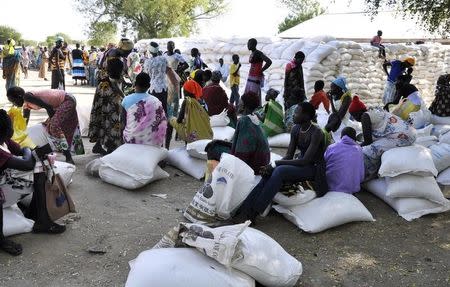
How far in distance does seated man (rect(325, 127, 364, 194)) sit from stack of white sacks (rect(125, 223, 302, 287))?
4.84ft

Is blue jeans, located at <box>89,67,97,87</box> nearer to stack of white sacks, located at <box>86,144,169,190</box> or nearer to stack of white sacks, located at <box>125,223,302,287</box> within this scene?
stack of white sacks, located at <box>86,144,169,190</box>

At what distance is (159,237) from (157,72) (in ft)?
10.3

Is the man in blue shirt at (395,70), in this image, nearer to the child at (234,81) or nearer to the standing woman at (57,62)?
the child at (234,81)

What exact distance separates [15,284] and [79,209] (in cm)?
125

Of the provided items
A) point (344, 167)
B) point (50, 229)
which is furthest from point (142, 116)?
point (344, 167)

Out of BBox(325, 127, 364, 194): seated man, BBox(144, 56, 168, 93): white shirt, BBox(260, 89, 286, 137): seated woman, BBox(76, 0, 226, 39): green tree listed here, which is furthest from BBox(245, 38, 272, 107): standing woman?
BBox(76, 0, 226, 39): green tree

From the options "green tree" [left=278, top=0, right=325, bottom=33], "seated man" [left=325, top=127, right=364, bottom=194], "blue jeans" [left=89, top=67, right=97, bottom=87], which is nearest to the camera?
"seated man" [left=325, top=127, right=364, bottom=194]

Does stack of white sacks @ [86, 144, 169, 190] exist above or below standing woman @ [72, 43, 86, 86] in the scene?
above

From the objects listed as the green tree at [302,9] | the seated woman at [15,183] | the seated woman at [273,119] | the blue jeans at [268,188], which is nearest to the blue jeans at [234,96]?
the seated woman at [273,119]

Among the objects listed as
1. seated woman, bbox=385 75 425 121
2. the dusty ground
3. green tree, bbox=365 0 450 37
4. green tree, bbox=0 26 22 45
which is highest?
green tree, bbox=365 0 450 37

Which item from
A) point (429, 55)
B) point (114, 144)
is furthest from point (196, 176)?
point (429, 55)

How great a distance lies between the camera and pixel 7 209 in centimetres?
359

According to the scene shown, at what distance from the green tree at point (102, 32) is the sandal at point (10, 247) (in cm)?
2990

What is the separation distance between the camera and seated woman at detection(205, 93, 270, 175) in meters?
4.10
